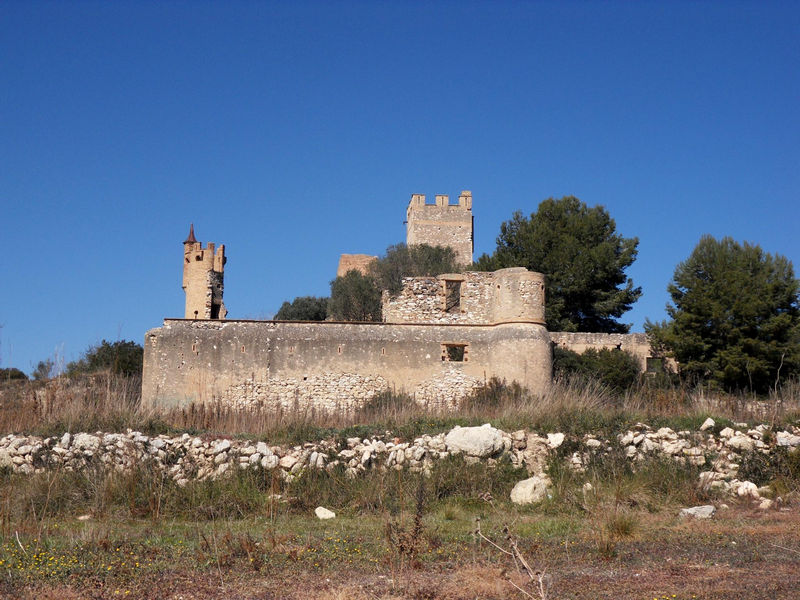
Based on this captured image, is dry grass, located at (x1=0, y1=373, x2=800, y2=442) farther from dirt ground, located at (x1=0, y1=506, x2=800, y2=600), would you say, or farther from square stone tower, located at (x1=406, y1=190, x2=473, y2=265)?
square stone tower, located at (x1=406, y1=190, x2=473, y2=265)

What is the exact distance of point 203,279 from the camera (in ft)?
86.5

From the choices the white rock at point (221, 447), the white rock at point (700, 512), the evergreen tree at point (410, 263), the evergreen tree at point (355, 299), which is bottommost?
the white rock at point (700, 512)

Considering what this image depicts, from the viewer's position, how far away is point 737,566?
7395 mm

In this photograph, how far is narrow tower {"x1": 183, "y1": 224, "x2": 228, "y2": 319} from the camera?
2623 cm

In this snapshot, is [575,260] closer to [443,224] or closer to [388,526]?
[443,224]

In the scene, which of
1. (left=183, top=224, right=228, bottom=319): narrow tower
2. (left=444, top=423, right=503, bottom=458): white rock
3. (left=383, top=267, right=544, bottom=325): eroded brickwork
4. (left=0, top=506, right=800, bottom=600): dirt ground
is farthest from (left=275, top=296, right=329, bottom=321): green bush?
(left=0, top=506, right=800, bottom=600): dirt ground

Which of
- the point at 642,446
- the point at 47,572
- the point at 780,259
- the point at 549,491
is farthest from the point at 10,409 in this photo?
the point at 780,259

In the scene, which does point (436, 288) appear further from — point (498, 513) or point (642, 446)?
point (498, 513)

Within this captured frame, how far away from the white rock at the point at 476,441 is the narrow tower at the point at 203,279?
15.3 m

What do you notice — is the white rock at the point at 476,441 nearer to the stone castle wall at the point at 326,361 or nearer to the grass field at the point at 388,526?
the grass field at the point at 388,526

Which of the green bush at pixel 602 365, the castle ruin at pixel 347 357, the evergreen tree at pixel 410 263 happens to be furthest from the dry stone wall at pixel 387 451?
the evergreen tree at pixel 410 263

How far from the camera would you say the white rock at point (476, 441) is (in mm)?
12078

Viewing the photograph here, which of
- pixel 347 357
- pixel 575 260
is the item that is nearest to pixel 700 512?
pixel 347 357

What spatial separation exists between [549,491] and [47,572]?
6.48 meters
